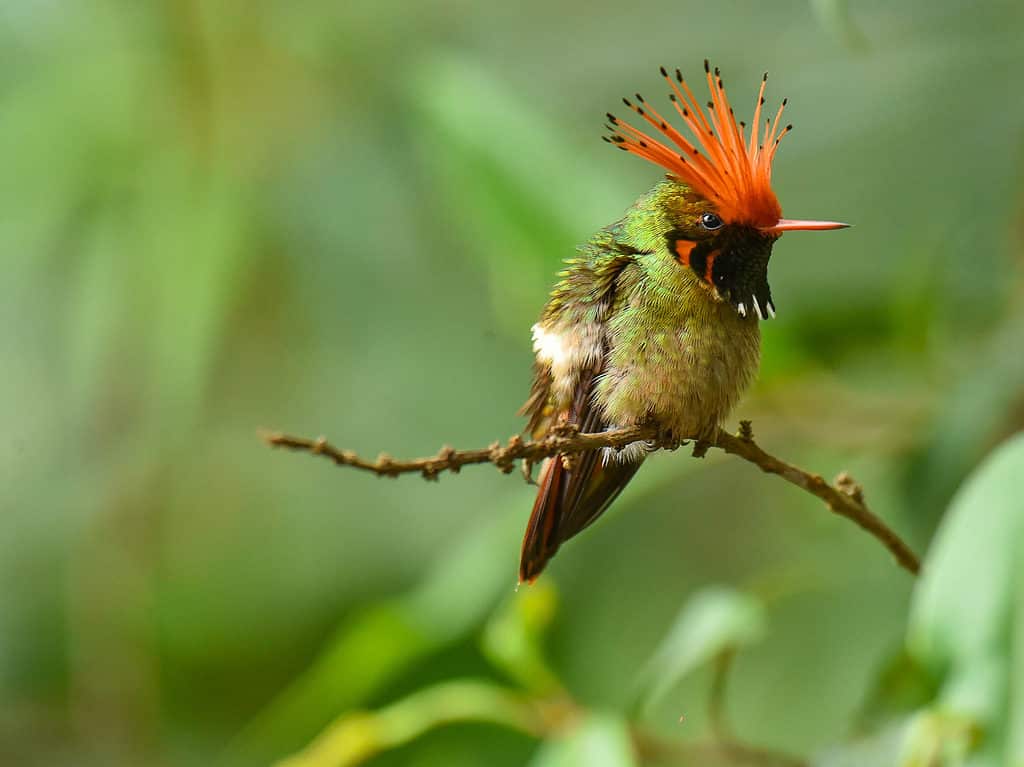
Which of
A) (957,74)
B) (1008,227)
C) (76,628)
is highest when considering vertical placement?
(76,628)

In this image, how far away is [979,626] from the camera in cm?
128

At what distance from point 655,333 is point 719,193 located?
16cm

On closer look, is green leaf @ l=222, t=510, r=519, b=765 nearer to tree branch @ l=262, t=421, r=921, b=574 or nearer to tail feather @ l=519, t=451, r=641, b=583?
tail feather @ l=519, t=451, r=641, b=583

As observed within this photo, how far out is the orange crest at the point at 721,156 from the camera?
45.6 inches

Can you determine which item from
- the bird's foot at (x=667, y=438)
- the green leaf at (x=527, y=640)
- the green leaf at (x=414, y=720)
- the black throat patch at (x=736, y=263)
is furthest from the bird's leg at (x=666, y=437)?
the green leaf at (x=414, y=720)

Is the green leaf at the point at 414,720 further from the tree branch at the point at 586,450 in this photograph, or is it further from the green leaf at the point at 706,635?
the tree branch at the point at 586,450

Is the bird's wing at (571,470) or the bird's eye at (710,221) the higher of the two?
the bird's eye at (710,221)

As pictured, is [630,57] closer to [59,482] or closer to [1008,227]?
[1008,227]

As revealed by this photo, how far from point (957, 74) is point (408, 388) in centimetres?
159

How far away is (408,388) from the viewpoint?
3.44 meters

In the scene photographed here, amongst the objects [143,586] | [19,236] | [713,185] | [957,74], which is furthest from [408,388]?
[713,185]

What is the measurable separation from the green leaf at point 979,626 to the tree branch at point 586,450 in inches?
3.4

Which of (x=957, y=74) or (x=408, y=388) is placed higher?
(x=408, y=388)

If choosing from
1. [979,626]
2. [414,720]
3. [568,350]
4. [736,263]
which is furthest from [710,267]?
[414,720]
